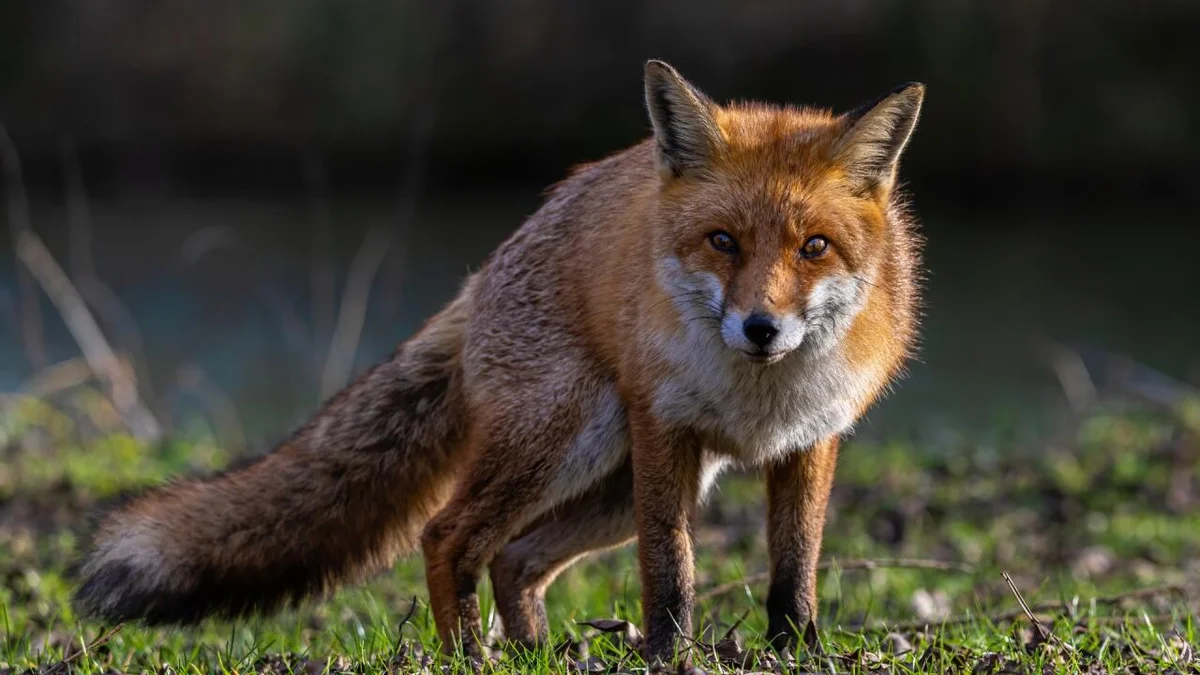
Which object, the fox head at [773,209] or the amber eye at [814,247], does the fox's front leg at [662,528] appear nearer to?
the fox head at [773,209]

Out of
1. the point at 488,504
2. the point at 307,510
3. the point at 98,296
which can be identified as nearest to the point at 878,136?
the point at 488,504

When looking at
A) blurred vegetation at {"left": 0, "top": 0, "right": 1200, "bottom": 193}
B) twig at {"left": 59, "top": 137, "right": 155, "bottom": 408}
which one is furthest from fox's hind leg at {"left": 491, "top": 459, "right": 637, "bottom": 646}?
blurred vegetation at {"left": 0, "top": 0, "right": 1200, "bottom": 193}

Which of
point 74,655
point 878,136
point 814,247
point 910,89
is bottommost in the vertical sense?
point 74,655

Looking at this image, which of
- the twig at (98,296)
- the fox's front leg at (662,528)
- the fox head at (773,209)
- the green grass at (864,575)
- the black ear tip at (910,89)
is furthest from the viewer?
the twig at (98,296)

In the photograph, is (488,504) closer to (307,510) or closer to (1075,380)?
(307,510)

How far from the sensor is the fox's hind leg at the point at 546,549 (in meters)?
4.84

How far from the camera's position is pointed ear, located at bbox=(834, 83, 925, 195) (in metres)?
4.00

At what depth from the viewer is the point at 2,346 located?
14.1 metres

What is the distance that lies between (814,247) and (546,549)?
1605 mm

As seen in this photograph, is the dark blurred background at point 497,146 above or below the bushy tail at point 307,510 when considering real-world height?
Result: below

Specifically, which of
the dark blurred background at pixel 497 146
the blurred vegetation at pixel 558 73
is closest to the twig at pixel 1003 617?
the dark blurred background at pixel 497 146

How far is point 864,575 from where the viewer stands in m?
6.68

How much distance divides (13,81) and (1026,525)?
1756 centimetres

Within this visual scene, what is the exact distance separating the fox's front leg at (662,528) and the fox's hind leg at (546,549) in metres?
0.60
